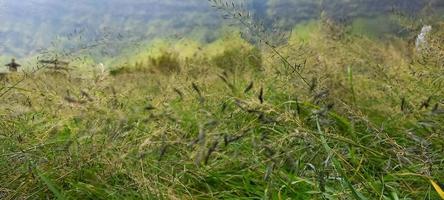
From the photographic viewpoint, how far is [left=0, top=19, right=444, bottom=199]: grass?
1.57 metres

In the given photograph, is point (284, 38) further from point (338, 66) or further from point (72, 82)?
point (72, 82)

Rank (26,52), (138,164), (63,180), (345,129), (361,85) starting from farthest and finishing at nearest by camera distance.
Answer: (361,85) < (26,52) < (345,129) < (63,180) < (138,164)

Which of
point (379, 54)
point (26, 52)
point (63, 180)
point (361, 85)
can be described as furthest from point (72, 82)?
point (379, 54)

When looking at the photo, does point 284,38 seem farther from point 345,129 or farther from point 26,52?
point 26,52

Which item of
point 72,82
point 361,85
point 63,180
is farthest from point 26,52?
point 361,85

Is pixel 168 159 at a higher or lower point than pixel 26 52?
lower

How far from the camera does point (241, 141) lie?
245 cm

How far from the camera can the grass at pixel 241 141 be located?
1.57 meters

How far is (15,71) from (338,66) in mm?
1967

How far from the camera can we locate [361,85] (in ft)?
10.4

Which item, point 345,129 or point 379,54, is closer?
point 345,129

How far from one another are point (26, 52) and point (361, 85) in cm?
189

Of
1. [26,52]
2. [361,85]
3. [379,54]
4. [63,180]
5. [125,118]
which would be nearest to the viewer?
[125,118]

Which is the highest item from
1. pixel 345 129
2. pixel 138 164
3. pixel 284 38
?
pixel 284 38
